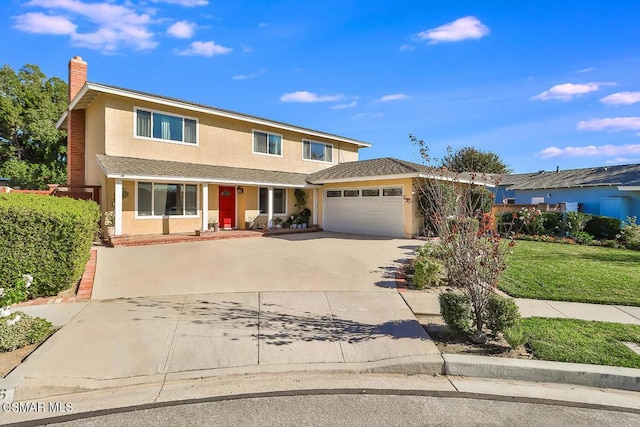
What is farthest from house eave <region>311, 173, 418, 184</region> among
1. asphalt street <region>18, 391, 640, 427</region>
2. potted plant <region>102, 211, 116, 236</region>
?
asphalt street <region>18, 391, 640, 427</region>

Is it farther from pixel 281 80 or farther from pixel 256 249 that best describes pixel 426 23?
pixel 256 249

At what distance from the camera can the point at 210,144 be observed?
55.2 feet

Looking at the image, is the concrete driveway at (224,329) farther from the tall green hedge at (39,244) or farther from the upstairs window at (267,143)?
the upstairs window at (267,143)

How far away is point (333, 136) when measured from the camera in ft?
72.5

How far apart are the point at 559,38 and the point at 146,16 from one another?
1246cm

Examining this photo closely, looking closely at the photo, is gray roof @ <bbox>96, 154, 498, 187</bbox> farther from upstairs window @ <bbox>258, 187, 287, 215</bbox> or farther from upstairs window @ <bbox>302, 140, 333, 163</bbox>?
upstairs window @ <bbox>302, 140, 333, 163</bbox>

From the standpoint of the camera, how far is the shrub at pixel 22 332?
166 inches

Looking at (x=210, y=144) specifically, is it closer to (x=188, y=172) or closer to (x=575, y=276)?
(x=188, y=172)

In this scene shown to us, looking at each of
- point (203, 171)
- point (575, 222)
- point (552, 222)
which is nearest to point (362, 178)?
point (203, 171)

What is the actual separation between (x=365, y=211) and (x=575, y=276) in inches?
398

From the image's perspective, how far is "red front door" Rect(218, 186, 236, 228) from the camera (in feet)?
55.7

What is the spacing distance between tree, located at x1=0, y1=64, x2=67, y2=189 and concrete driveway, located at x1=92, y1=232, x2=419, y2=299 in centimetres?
2336

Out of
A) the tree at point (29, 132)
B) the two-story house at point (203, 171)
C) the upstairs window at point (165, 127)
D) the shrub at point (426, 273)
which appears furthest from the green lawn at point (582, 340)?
the tree at point (29, 132)

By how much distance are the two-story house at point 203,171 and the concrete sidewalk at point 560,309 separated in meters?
8.94
